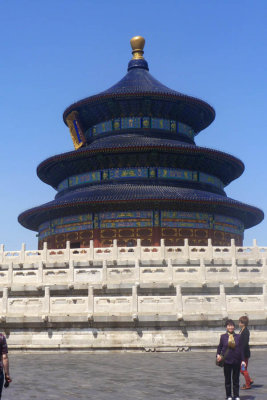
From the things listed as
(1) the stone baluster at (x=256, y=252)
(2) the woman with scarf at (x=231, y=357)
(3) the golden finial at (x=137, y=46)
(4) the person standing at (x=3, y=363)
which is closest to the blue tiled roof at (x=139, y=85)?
(3) the golden finial at (x=137, y=46)

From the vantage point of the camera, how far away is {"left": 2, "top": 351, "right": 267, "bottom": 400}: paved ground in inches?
408

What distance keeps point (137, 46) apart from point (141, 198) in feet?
67.3

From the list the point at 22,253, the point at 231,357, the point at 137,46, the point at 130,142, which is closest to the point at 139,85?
the point at 130,142

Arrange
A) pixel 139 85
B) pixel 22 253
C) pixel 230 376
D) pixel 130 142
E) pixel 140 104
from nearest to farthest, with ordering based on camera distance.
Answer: pixel 230 376, pixel 22 253, pixel 130 142, pixel 140 104, pixel 139 85

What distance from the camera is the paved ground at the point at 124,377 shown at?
10.4 m

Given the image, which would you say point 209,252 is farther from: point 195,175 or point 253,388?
point 195,175

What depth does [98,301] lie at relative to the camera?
717 inches

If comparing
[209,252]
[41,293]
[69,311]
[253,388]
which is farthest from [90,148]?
[253,388]

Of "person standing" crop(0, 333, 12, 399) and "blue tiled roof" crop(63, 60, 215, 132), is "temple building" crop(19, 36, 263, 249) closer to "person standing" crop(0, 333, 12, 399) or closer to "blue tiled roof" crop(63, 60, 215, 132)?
"blue tiled roof" crop(63, 60, 215, 132)

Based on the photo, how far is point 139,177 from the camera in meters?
42.6

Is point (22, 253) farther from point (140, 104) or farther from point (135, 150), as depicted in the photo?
point (140, 104)

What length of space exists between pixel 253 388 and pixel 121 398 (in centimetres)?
294

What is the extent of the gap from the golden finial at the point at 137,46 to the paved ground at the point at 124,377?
4055 centimetres

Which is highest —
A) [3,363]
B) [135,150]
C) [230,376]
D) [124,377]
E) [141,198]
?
[135,150]
